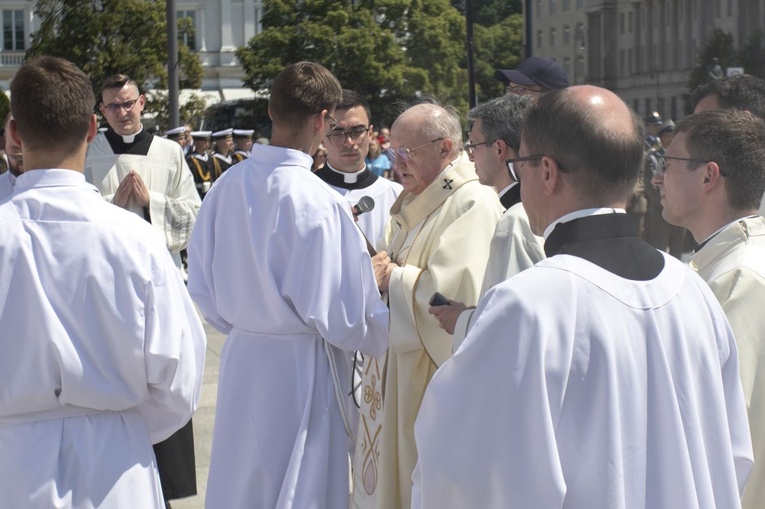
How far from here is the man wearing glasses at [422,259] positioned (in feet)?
14.3

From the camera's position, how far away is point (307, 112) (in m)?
4.31

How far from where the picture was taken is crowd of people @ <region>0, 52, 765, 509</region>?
2.09 metres

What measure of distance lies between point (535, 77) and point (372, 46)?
46.1 metres

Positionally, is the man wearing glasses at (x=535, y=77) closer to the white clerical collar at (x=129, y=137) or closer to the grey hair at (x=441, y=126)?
the grey hair at (x=441, y=126)

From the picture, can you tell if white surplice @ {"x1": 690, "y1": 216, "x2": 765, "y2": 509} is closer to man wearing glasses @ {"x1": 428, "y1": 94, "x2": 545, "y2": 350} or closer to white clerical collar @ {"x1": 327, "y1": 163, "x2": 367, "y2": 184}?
man wearing glasses @ {"x1": 428, "y1": 94, "x2": 545, "y2": 350}

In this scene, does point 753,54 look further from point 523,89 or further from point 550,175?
point 550,175

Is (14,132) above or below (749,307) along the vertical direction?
above

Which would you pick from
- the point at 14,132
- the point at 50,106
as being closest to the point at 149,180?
the point at 14,132

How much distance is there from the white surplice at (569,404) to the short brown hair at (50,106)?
1.30m

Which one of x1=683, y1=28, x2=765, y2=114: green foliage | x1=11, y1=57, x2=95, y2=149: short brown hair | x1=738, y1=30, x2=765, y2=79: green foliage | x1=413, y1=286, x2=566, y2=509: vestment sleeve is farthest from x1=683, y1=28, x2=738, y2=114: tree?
x1=413, y1=286, x2=566, y2=509: vestment sleeve

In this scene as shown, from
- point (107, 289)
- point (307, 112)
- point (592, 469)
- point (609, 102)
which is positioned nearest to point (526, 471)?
point (592, 469)

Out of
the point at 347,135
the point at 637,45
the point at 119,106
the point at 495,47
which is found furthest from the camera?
the point at 495,47

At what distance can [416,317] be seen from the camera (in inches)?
171

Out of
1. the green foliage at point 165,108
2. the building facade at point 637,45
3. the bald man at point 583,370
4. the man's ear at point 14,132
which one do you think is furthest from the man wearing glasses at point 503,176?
the green foliage at point 165,108
